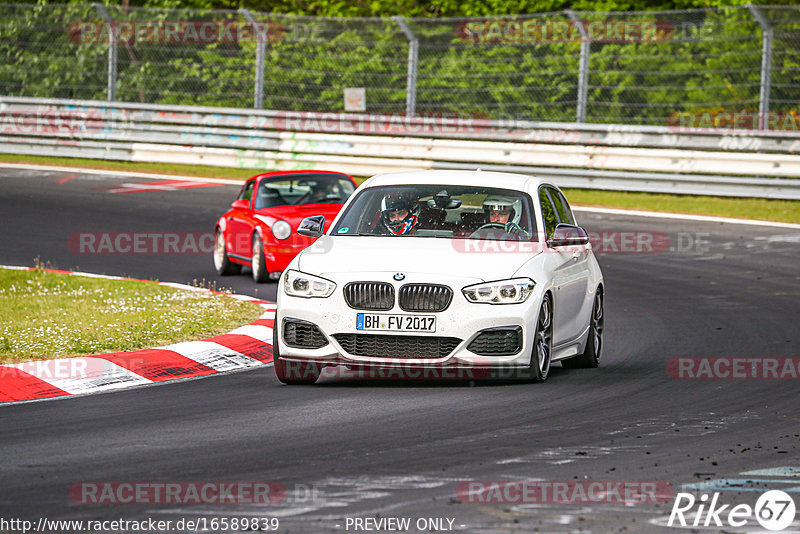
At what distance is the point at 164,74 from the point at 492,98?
7245 mm

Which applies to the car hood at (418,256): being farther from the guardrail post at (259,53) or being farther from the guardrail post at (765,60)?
the guardrail post at (259,53)

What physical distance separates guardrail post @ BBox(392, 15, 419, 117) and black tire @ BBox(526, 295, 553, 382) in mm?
16065

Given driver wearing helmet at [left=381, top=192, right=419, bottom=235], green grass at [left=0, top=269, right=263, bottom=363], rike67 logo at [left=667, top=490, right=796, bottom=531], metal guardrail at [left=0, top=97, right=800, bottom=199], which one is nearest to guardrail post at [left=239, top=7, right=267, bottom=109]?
metal guardrail at [left=0, top=97, right=800, bottom=199]

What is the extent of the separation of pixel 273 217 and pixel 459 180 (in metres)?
5.94

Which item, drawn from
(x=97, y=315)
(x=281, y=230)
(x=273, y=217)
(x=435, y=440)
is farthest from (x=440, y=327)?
(x=273, y=217)

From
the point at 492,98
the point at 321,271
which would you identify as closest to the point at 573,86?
the point at 492,98

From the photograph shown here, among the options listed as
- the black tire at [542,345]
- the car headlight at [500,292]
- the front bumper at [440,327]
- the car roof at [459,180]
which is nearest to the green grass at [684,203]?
the car roof at [459,180]

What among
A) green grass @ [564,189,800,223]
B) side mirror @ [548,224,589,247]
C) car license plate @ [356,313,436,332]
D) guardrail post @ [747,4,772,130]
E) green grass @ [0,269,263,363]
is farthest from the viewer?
guardrail post @ [747,4,772,130]

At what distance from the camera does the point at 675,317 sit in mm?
12867

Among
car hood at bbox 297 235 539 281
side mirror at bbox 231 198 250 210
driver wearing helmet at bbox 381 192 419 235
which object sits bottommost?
side mirror at bbox 231 198 250 210

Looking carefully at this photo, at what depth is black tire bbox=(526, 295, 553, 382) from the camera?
29.1 ft

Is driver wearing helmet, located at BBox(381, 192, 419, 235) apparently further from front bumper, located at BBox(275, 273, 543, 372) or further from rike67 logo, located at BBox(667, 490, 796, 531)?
rike67 logo, located at BBox(667, 490, 796, 531)

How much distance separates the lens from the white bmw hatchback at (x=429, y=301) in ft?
28.3

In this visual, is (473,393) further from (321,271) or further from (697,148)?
(697,148)
